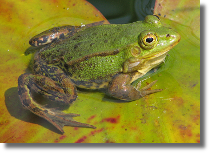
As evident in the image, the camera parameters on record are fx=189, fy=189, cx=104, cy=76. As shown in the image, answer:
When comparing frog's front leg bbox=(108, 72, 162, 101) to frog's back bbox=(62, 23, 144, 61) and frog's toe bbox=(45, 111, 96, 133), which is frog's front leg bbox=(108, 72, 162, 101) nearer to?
frog's back bbox=(62, 23, 144, 61)

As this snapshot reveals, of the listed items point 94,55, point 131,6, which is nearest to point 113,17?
point 131,6

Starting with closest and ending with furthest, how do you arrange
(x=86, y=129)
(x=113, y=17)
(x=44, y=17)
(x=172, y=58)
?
(x=86, y=129) < (x=172, y=58) < (x=44, y=17) < (x=113, y=17)

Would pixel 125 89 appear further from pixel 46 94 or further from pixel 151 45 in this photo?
pixel 46 94

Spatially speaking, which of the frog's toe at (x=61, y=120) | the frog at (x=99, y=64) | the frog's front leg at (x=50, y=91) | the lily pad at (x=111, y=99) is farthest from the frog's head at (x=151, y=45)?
the frog's toe at (x=61, y=120)

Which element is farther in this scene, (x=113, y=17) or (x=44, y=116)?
(x=113, y=17)

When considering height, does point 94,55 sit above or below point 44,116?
above

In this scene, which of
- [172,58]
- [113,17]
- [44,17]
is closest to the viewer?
[172,58]

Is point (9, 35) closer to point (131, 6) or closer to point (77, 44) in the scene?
point (77, 44)
